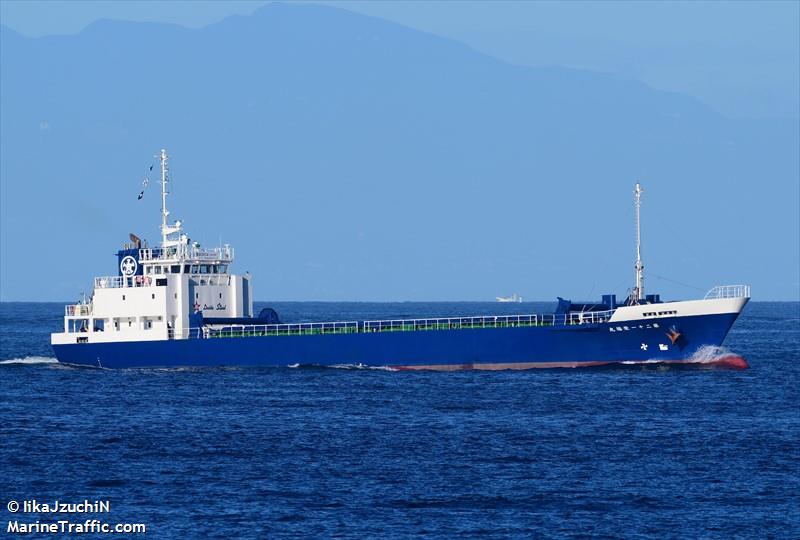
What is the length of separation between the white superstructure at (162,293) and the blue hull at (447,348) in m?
0.94

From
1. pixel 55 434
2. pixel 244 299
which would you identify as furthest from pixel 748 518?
pixel 244 299

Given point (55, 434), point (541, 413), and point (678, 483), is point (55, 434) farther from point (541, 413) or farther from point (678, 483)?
point (678, 483)

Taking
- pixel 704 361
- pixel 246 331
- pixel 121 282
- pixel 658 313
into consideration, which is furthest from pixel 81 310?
pixel 704 361

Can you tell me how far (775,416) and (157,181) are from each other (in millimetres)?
34812

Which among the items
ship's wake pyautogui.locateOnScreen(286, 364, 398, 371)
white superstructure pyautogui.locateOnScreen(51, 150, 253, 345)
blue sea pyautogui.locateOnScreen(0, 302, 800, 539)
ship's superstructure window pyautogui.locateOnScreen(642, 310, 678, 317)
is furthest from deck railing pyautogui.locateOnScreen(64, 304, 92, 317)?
ship's superstructure window pyautogui.locateOnScreen(642, 310, 678, 317)

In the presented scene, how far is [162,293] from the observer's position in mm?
69375

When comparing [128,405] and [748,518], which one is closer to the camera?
[748,518]

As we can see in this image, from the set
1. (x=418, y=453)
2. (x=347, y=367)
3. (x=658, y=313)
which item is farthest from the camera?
(x=347, y=367)

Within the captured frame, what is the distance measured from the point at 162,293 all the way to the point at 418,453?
30.2 m

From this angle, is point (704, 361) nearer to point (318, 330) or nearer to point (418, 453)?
point (318, 330)

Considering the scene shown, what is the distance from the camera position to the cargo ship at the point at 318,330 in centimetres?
6366

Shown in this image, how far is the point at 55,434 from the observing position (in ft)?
156

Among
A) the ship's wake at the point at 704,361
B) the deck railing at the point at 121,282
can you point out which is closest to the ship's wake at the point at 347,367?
the deck railing at the point at 121,282

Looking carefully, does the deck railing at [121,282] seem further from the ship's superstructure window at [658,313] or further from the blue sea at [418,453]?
the ship's superstructure window at [658,313]
